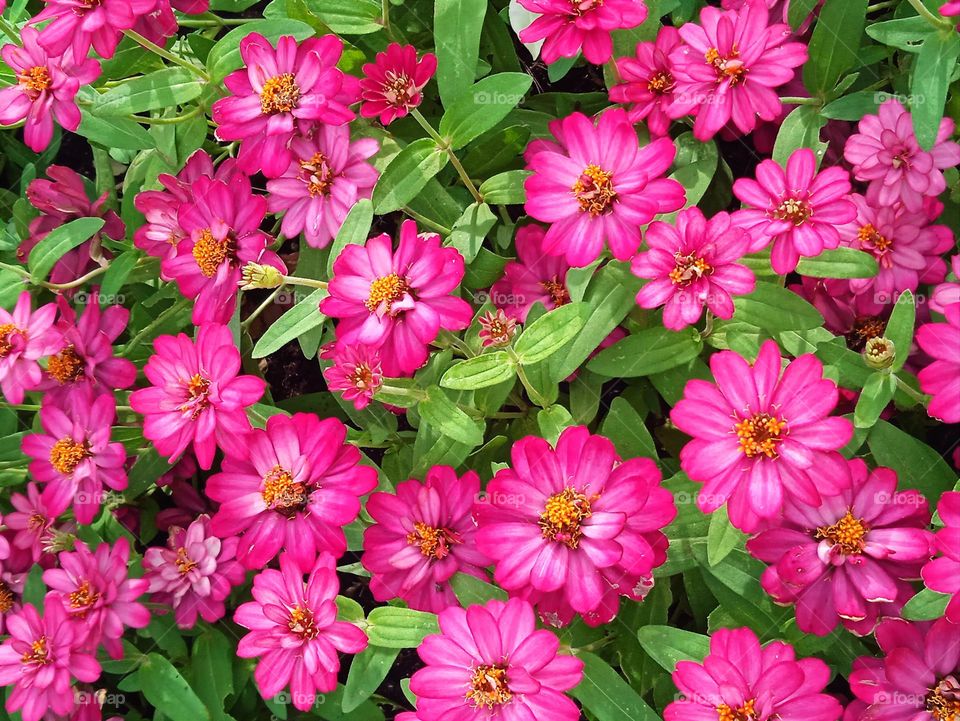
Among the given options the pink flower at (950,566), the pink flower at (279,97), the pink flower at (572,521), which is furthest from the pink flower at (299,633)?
the pink flower at (950,566)

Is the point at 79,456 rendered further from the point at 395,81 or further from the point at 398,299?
the point at 395,81

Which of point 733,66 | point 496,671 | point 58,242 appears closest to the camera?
point 496,671

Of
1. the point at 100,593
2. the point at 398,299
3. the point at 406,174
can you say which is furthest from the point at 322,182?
the point at 100,593

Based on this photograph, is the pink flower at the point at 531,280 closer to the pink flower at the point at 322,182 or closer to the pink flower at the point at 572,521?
the pink flower at the point at 322,182

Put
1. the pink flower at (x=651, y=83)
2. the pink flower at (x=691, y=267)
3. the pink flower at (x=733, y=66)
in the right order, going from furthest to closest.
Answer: the pink flower at (x=651, y=83)
the pink flower at (x=733, y=66)
the pink flower at (x=691, y=267)

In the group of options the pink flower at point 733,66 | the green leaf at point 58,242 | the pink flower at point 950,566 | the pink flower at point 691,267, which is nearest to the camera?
the pink flower at point 950,566

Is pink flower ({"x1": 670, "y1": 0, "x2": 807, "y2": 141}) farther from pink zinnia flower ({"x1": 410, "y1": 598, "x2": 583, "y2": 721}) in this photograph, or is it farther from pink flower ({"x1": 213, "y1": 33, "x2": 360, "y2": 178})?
pink zinnia flower ({"x1": 410, "y1": 598, "x2": 583, "y2": 721})
